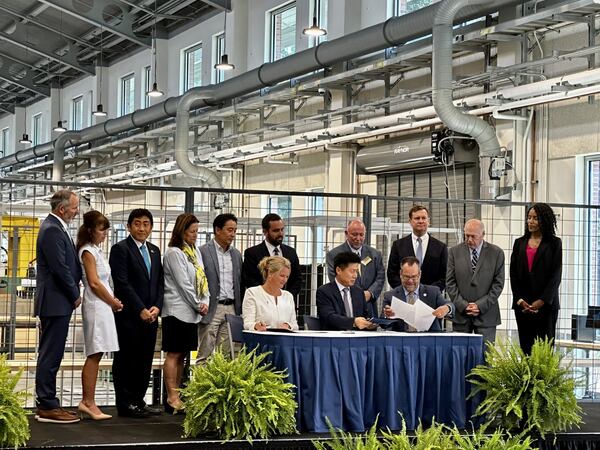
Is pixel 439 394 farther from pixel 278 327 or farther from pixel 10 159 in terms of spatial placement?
pixel 10 159

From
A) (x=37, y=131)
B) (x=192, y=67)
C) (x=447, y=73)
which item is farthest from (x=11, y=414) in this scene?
(x=37, y=131)

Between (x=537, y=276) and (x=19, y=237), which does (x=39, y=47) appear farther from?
(x=537, y=276)

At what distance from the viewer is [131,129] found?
21.2 m

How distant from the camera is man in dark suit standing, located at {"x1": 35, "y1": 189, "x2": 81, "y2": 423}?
5.90 meters

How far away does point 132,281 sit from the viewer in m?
6.38

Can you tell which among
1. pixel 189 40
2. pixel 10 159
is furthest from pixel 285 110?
pixel 10 159

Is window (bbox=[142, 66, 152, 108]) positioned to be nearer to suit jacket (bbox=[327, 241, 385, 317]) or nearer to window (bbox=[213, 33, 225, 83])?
window (bbox=[213, 33, 225, 83])

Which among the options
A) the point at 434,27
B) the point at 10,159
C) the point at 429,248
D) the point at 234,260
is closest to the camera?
the point at 234,260

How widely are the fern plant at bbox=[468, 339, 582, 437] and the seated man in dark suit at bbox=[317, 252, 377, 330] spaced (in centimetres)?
80

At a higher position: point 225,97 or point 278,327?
point 225,97

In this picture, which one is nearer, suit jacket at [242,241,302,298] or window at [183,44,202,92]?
suit jacket at [242,241,302,298]

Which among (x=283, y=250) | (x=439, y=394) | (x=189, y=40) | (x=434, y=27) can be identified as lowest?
(x=439, y=394)

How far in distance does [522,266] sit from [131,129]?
1507cm

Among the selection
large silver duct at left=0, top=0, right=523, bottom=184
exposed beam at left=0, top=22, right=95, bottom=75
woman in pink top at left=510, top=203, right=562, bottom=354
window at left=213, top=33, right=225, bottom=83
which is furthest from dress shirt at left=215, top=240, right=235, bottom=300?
exposed beam at left=0, top=22, right=95, bottom=75
